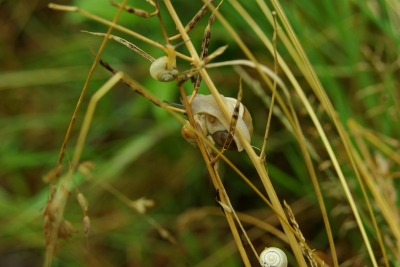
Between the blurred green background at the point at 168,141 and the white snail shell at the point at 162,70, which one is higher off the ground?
the white snail shell at the point at 162,70

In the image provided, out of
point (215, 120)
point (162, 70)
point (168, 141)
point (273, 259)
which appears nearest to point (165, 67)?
Answer: point (162, 70)

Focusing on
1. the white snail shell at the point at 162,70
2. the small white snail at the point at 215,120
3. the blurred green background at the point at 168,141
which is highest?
the white snail shell at the point at 162,70

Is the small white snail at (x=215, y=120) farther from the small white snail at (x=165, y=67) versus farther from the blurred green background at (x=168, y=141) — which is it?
the blurred green background at (x=168, y=141)

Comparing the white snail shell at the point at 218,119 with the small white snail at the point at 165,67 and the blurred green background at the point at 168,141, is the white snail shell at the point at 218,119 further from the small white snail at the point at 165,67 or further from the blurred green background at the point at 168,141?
the blurred green background at the point at 168,141

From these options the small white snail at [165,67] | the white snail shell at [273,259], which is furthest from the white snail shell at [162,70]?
the white snail shell at [273,259]

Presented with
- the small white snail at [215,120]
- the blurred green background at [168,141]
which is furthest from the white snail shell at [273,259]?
the blurred green background at [168,141]

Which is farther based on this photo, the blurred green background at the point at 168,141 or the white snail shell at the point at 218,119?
the blurred green background at the point at 168,141
